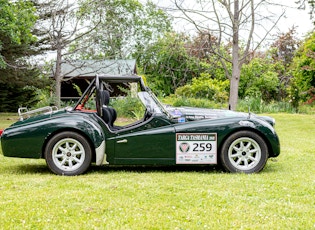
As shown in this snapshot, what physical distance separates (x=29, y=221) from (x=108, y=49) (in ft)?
133

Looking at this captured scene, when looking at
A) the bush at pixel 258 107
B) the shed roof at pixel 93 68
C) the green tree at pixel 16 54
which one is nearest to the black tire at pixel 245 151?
the green tree at pixel 16 54

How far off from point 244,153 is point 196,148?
0.70 metres

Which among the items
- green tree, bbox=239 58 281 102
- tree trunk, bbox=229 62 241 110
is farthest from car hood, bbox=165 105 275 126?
green tree, bbox=239 58 281 102

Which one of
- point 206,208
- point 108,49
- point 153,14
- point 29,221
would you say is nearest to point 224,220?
point 206,208

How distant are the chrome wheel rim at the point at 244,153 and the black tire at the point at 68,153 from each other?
202 centimetres

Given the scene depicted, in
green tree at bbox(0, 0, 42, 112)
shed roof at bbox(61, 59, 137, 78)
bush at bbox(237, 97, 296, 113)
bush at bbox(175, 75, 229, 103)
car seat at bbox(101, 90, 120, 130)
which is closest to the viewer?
car seat at bbox(101, 90, 120, 130)

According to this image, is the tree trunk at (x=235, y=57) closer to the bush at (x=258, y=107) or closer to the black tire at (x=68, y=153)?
the bush at (x=258, y=107)

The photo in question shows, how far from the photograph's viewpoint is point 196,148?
6379 millimetres

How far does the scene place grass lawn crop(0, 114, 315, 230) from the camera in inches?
150

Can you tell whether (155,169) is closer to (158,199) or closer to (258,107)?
(158,199)

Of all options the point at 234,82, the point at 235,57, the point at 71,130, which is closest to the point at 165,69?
the point at 234,82

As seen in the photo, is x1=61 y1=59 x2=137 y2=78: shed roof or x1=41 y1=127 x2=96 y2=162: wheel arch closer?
x1=41 y1=127 x2=96 y2=162: wheel arch

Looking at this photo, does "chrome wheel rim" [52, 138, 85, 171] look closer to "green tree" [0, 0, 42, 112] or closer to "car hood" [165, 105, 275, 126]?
"car hood" [165, 105, 275, 126]

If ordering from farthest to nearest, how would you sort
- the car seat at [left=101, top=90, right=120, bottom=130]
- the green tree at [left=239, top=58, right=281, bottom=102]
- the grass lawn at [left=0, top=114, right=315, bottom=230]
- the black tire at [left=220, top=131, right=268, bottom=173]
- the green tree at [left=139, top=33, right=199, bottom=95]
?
the green tree at [left=139, top=33, right=199, bottom=95]
the green tree at [left=239, top=58, right=281, bottom=102]
the car seat at [left=101, top=90, right=120, bottom=130]
the black tire at [left=220, top=131, right=268, bottom=173]
the grass lawn at [left=0, top=114, right=315, bottom=230]
